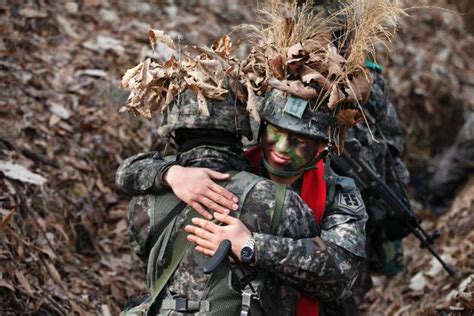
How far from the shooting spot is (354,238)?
4109mm

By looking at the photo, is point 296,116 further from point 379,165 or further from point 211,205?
point 379,165

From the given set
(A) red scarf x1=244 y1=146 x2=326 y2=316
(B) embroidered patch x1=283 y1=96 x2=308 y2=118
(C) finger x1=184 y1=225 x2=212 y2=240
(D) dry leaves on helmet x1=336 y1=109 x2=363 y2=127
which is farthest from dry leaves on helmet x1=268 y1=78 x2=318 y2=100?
(C) finger x1=184 y1=225 x2=212 y2=240

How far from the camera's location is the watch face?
12.5ft

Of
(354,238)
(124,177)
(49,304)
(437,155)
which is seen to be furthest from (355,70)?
(437,155)

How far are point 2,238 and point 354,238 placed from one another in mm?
2716

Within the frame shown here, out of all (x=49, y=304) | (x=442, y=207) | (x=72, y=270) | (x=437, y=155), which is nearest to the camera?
(x=49, y=304)

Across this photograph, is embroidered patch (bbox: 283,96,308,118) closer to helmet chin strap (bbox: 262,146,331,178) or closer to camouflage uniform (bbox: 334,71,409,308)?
helmet chin strap (bbox: 262,146,331,178)

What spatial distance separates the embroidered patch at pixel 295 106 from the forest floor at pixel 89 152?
0.82 m

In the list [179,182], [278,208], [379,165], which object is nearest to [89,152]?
[379,165]

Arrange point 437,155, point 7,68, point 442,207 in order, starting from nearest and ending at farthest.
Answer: point 7,68
point 442,207
point 437,155

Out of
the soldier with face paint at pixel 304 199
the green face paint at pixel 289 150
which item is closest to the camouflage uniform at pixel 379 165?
the soldier with face paint at pixel 304 199

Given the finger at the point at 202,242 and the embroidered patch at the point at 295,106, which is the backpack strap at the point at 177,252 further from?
the embroidered patch at the point at 295,106

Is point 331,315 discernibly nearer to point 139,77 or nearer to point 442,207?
point 139,77

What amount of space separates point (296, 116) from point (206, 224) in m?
0.73
